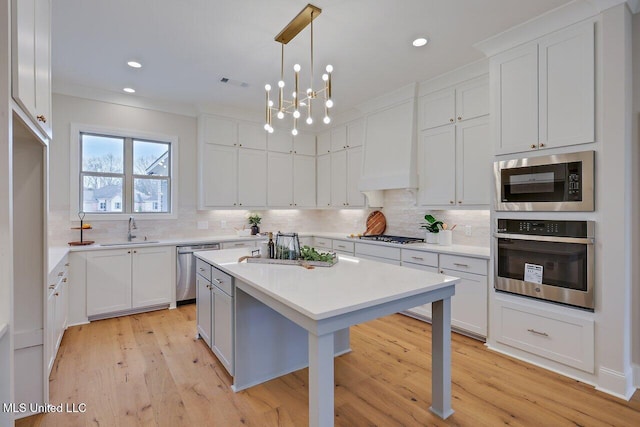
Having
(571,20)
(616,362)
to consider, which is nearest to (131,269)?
(616,362)

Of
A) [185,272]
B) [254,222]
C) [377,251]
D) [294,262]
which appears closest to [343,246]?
[377,251]

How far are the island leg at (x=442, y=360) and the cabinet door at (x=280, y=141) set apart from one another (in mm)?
4010

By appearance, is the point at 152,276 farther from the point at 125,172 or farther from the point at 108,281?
the point at 125,172

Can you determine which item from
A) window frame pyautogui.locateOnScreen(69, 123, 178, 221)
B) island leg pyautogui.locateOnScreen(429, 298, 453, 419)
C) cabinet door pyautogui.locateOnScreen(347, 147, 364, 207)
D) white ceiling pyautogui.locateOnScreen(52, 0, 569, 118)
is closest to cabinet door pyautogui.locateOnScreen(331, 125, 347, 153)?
cabinet door pyautogui.locateOnScreen(347, 147, 364, 207)

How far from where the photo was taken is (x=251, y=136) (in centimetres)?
503

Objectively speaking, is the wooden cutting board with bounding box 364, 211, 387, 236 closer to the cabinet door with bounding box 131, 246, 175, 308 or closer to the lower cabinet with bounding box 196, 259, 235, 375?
the lower cabinet with bounding box 196, 259, 235, 375

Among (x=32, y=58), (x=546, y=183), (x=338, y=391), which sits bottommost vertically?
(x=338, y=391)

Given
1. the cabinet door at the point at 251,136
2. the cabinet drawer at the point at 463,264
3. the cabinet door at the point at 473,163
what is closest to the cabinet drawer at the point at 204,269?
the cabinet drawer at the point at 463,264

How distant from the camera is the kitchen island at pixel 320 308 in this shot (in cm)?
143

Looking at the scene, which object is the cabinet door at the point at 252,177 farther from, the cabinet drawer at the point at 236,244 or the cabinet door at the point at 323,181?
Answer: the cabinet door at the point at 323,181

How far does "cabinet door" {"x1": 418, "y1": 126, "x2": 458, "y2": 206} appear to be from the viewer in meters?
3.55

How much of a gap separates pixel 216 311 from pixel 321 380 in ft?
4.85

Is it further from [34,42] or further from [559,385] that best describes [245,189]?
[559,385]

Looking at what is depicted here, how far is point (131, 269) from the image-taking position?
12.5 feet
